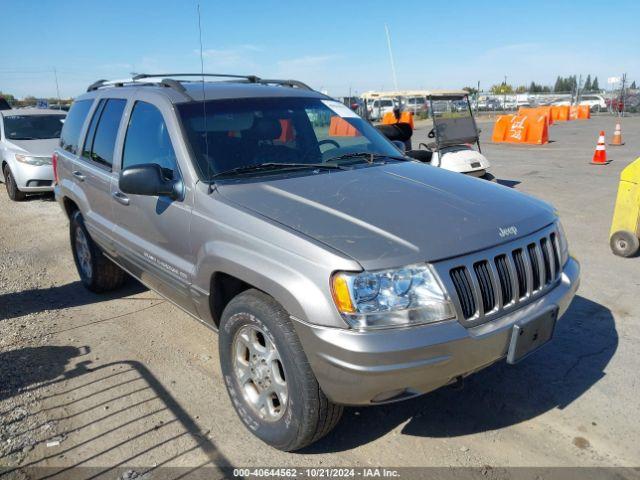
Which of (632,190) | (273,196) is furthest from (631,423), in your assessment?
(632,190)

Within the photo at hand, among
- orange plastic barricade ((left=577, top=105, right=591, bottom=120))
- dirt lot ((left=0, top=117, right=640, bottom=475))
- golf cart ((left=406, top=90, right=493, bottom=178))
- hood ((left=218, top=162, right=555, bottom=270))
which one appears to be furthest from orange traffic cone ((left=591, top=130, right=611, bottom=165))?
orange plastic barricade ((left=577, top=105, right=591, bottom=120))

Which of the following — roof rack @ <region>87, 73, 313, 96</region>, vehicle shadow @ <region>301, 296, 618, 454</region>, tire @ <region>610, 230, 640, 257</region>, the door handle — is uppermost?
roof rack @ <region>87, 73, 313, 96</region>

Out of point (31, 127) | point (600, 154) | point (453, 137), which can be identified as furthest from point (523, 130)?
point (31, 127)

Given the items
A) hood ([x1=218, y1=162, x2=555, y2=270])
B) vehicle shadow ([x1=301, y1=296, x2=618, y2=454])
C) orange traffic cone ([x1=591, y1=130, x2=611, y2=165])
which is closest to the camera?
hood ([x1=218, y1=162, x2=555, y2=270])

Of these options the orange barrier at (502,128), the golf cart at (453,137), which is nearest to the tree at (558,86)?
the orange barrier at (502,128)

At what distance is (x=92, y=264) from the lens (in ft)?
16.8

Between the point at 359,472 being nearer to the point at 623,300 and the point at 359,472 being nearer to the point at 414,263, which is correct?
the point at 414,263

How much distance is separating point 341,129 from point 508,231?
1759mm

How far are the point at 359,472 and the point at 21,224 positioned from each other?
26.4 feet

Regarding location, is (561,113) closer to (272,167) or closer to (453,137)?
(453,137)

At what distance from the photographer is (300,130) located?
3.94m

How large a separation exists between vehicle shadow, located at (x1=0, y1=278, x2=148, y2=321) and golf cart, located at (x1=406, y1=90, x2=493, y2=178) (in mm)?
4775

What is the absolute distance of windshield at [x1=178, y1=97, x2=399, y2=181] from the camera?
344 centimetres

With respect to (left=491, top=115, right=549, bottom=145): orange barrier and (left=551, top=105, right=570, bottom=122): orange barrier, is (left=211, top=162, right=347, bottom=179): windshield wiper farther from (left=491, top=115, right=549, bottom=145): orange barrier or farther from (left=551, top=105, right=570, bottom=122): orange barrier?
(left=551, top=105, right=570, bottom=122): orange barrier
